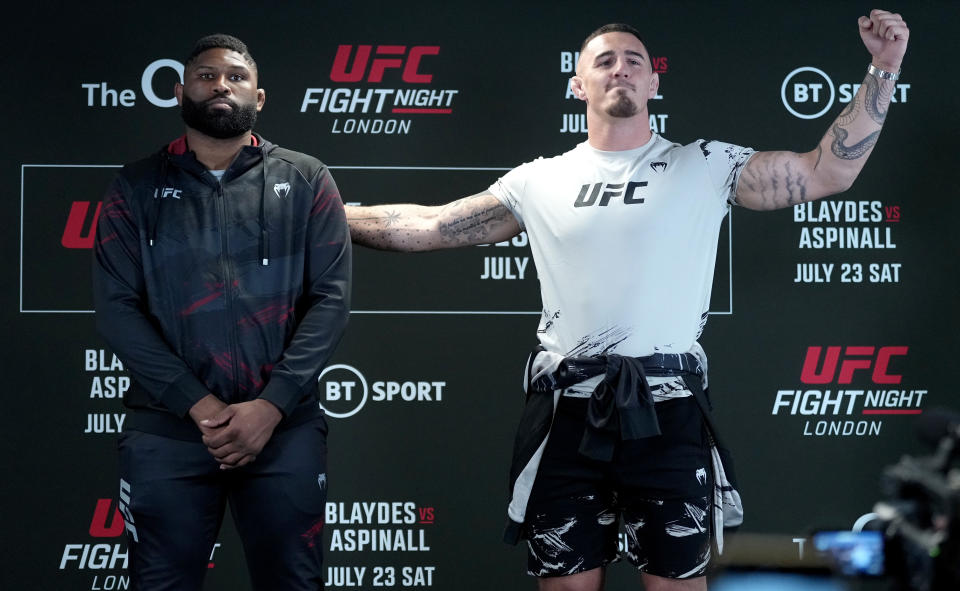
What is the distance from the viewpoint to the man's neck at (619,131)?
245 cm

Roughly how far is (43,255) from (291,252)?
1.33 meters

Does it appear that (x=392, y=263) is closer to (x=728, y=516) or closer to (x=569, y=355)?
(x=569, y=355)

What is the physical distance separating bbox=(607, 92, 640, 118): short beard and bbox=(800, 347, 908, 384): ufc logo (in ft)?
4.23

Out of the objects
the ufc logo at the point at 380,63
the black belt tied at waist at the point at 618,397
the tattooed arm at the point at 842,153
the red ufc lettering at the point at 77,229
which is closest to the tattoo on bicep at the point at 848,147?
the tattooed arm at the point at 842,153

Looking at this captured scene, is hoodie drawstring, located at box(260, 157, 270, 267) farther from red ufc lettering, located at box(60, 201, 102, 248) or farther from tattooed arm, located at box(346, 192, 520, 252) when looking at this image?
red ufc lettering, located at box(60, 201, 102, 248)

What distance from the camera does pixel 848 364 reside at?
329cm

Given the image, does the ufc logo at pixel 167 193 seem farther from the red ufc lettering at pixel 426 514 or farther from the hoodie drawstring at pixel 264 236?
the red ufc lettering at pixel 426 514

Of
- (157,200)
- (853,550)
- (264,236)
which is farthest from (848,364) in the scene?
(853,550)

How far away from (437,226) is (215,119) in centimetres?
64

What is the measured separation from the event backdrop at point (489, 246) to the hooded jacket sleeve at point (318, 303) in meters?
0.92

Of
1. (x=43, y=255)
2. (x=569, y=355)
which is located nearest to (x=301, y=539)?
(x=569, y=355)

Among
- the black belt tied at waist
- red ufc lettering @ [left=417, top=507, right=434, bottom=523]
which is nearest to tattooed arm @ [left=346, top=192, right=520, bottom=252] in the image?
the black belt tied at waist

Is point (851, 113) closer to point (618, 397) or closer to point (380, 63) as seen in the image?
point (618, 397)

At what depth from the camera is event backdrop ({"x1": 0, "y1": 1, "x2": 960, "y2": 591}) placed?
10.6ft
